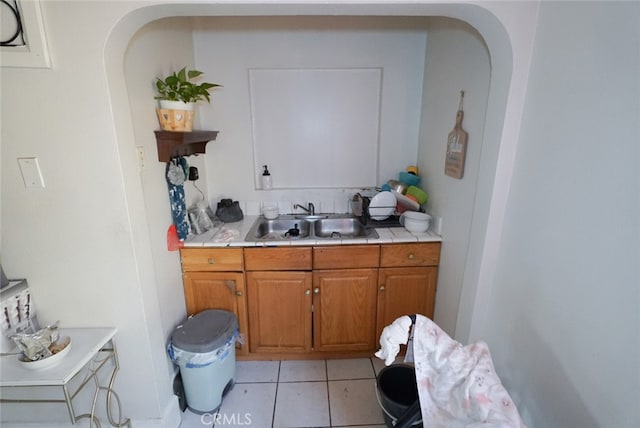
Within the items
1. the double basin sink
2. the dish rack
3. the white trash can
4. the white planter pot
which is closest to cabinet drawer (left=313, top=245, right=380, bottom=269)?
the dish rack

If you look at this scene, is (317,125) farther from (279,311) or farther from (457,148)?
(279,311)

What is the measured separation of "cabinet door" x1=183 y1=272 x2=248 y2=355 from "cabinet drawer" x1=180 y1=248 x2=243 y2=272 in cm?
4

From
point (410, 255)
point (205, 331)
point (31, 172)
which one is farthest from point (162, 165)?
point (410, 255)

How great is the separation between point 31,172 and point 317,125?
1627mm

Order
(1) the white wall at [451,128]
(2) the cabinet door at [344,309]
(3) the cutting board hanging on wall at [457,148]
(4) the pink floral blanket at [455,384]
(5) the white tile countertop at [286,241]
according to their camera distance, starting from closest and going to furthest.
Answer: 1. (4) the pink floral blanket at [455,384]
2. (1) the white wall at [451,128]
3. (3) the cutting board hanging on wall at [457,148]
4. (5) the white tile countertop at [286,241]
5. (2) the cabinet door at [344,309]

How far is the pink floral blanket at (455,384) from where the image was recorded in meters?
0.89

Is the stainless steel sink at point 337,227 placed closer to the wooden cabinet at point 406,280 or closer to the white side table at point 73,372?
the wooden cabinet at point 406,280

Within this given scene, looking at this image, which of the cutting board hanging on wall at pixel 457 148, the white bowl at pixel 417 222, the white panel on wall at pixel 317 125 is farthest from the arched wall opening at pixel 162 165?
the white panel on wall at pixel 317 125

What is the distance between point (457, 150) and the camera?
164 centimetres

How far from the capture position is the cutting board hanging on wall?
159 centimetres

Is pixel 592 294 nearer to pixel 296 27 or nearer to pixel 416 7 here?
pixel 416 7

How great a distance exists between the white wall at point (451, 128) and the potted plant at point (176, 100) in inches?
55.1

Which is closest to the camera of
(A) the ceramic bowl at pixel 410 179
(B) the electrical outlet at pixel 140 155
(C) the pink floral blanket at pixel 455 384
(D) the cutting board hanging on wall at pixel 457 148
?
(C) the pink floral blanket at pixel 455 384

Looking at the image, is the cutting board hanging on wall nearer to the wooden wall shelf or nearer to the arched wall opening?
the arched wall opening
